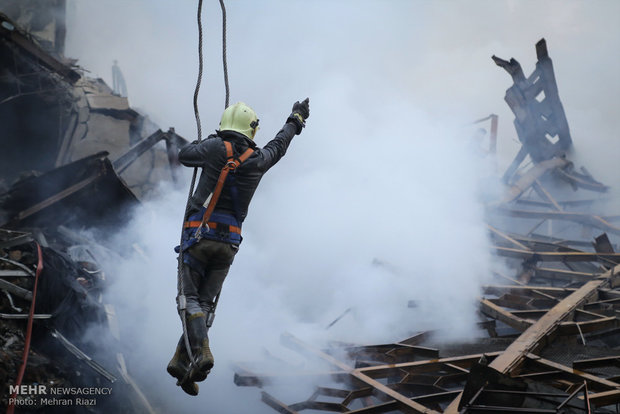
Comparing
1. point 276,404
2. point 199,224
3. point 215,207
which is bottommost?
point 276,404

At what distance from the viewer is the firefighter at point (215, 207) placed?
10.7 feet

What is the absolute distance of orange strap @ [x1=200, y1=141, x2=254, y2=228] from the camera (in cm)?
322

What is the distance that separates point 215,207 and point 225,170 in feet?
0.96

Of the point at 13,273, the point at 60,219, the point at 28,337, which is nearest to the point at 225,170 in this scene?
the point at 28,337

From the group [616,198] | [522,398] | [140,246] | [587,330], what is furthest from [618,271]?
[140,246]

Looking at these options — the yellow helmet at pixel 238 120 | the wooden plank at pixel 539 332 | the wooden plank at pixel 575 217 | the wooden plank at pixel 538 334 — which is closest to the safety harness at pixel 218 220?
the yellow helmet at pixel 238 120

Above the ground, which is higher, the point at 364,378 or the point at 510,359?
the point at 510,359

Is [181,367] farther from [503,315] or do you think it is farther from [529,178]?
[529,178]

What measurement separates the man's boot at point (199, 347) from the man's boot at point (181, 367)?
0.07 meters

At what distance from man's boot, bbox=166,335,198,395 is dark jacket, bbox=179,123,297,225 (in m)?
0.90

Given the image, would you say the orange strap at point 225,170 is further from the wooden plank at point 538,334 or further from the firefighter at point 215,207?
the wooden plank at point 538,334

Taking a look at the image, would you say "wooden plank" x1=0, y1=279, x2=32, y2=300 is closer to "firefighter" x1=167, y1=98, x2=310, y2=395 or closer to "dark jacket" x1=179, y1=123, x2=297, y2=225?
"firefighter" x1=167, y1=98, x2=310, y2=395

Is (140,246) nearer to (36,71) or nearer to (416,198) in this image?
(36,71)

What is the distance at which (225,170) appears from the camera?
3.21 m
